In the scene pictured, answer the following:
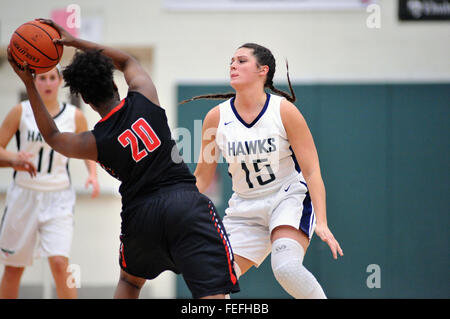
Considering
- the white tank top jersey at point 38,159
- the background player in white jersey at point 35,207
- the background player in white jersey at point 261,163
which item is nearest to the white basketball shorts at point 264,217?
the background player in white jersey at point 261,163

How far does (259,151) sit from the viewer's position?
3.60 metres

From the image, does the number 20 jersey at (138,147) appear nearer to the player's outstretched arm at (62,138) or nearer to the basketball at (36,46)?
the player's outstretched arm at (62,138)

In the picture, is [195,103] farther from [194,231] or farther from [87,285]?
[194,231]

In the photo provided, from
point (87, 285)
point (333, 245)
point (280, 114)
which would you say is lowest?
point (87, 285)

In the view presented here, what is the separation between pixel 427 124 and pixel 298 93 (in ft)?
4.91

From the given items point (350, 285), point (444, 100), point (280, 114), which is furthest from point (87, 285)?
point (444, 100)

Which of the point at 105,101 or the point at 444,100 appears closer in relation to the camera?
the point at 105,101

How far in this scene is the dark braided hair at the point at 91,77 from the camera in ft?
9.51

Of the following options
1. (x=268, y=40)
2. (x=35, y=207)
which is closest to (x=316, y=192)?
(x=35, y=207)

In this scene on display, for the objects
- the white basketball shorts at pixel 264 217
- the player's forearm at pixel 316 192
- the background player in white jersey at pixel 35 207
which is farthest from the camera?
the background player in white jersey at pixel 35 207

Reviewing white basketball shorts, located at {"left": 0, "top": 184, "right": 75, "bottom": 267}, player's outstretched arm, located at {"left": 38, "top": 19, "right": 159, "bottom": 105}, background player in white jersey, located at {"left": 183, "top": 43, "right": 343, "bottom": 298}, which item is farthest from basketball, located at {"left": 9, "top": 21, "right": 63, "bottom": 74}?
white basketball shorts, located at {"left": 0, "top": 184, "right": 75, "bottom": 267}

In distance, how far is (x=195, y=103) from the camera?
6.67 m

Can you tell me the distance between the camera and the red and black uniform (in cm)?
278

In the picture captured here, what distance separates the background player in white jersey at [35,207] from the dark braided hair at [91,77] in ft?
5.58
